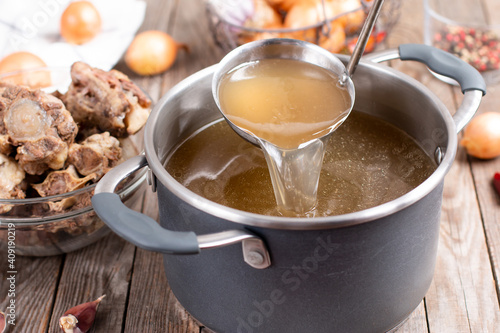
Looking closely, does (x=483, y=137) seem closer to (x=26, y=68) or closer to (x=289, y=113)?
(x=289, y=113)

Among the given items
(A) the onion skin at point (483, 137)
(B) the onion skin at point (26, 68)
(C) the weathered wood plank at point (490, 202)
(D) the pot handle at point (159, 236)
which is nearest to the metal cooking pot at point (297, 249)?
(D) the pot handle at point (159, 236)

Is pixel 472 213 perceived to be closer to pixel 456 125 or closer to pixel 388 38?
pixel 456 125

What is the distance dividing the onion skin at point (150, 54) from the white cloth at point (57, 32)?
6 cm

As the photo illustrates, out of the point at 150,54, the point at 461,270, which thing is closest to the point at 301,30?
the point at 150,54

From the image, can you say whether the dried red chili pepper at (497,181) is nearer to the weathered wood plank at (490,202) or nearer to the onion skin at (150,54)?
the weathered wood plank at (490,202)

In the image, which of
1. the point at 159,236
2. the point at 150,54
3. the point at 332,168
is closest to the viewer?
the point at 159,236

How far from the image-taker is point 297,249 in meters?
0.91

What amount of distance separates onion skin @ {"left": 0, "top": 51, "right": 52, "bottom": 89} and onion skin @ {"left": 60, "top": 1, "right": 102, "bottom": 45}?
9.2 inches

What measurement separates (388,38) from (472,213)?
85 cm

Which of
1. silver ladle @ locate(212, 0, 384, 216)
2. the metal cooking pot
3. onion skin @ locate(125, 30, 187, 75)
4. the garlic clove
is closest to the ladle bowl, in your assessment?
silver ladle @ locate(212, 0, 384, 216)

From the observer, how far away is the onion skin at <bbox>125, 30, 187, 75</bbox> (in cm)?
188

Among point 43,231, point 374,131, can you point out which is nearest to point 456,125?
point 374,131

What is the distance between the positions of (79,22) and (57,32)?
0.14 metres

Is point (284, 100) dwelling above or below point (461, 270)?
above
